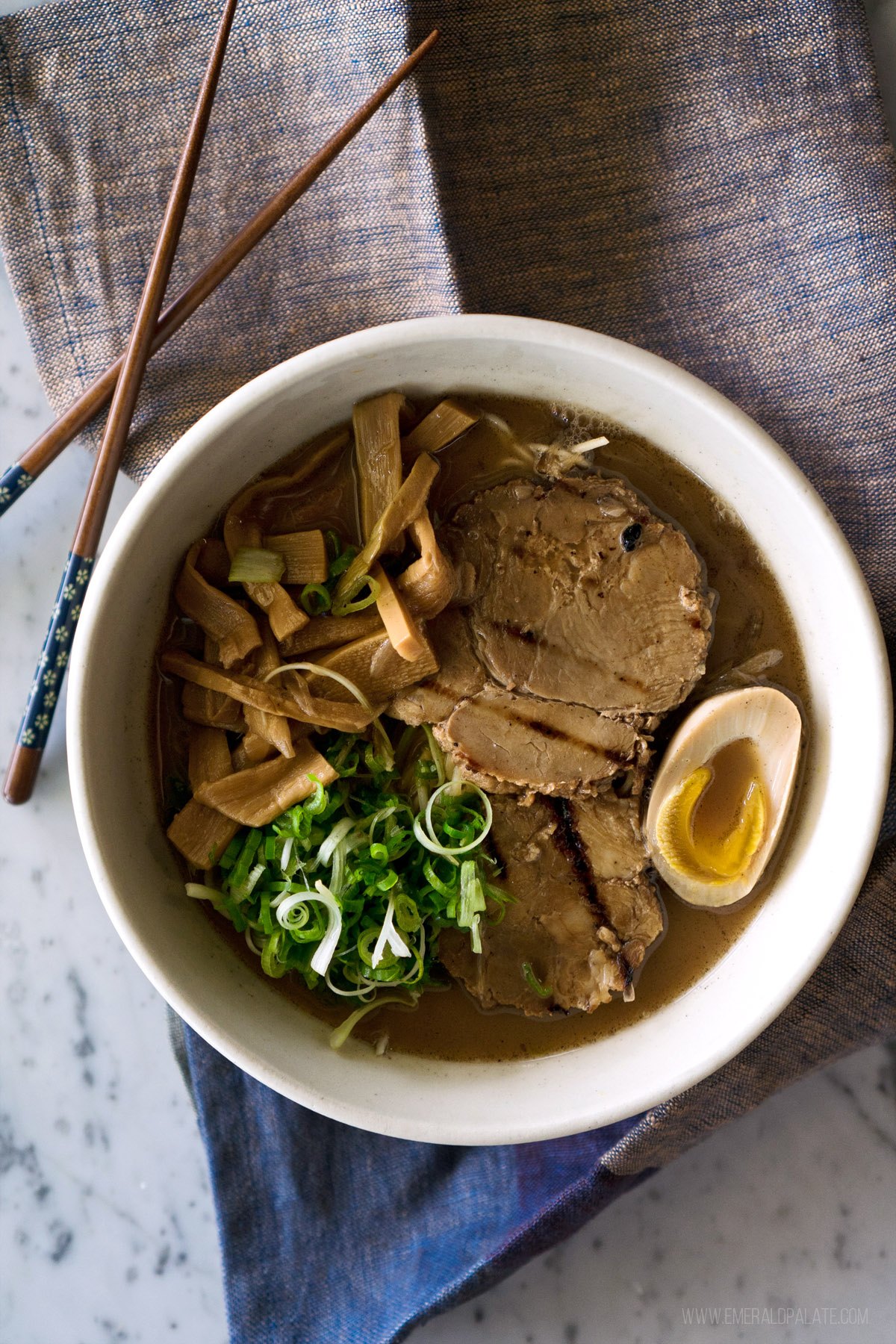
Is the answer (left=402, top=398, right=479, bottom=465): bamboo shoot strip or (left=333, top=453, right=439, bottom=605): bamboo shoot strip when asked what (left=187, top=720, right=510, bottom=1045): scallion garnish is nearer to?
(left=333, top=453, right=439, bottom=605): bamboo shoot strip

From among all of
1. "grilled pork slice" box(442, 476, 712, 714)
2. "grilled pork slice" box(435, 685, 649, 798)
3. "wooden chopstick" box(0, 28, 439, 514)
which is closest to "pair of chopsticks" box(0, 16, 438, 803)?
"wooden chopstick" box(0, 28, 439, 514)

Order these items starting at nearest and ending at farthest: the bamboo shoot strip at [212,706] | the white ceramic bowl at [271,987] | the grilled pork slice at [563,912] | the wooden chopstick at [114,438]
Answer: the white ceramic bowl at [271,987] < the wooden chopstick at [114,438] < the bamboo shoot strip at [212,706] < the grilled pork slice at [563,912]

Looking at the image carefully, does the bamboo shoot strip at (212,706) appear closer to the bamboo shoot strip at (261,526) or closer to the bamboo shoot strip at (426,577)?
the bamboo shoot strip at (261,526)

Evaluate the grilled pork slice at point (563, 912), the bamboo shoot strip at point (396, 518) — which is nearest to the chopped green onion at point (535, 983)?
the grilled pork slice at point (563, 912)

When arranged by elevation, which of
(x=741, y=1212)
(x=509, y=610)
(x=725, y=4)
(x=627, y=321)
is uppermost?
(x=725, y=4)

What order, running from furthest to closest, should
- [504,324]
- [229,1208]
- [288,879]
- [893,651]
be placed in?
[229,1208], [893,651], [288,879], [504,324]

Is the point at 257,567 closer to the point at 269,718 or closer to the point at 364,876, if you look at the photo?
the point at 269,718

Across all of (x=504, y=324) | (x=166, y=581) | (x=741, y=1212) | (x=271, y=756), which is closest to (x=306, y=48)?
(x=504, y=324)

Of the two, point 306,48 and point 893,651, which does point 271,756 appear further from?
point 306,48
